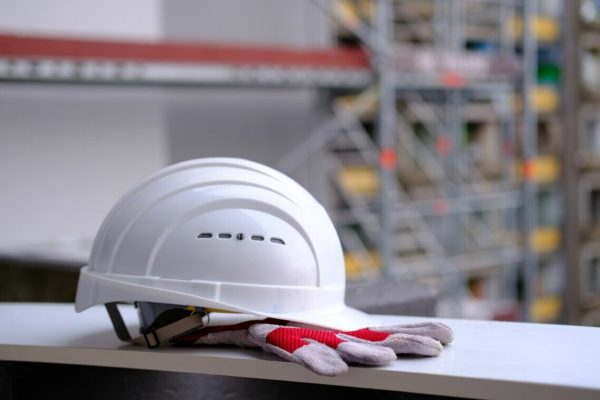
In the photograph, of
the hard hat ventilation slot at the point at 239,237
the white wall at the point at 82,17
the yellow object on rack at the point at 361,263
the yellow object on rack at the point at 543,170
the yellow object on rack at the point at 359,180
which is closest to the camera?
the hard hat ventilation slot at the point at 239,237

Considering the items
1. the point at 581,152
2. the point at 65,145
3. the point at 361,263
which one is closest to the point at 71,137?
the point at 65,145

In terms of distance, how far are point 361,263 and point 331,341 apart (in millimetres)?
3674

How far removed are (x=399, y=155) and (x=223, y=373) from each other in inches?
167

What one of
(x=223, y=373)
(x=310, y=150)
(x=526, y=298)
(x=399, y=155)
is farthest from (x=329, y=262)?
(x=526, y=298)

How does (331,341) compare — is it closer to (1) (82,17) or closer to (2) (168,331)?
(2) (168,331)

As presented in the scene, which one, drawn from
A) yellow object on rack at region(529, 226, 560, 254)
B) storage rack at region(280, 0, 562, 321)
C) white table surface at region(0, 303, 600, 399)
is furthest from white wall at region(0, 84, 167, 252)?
yellow object on rack at region(529, 226, 560, 254)

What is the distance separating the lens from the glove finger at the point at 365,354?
1.06 m

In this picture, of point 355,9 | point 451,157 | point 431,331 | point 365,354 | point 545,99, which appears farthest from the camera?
point 545,99

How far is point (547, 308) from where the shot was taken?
6.60 metres

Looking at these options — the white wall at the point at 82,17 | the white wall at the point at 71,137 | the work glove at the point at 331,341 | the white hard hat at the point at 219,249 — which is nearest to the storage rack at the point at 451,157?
the white wall at the point at 71,137

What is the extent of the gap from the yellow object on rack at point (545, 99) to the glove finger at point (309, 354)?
17.1ft

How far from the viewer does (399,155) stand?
5.32 metres

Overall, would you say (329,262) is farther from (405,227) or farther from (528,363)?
(405,227)

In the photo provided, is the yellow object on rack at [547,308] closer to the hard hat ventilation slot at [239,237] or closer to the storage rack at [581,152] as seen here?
the storage rack at [581,152]
